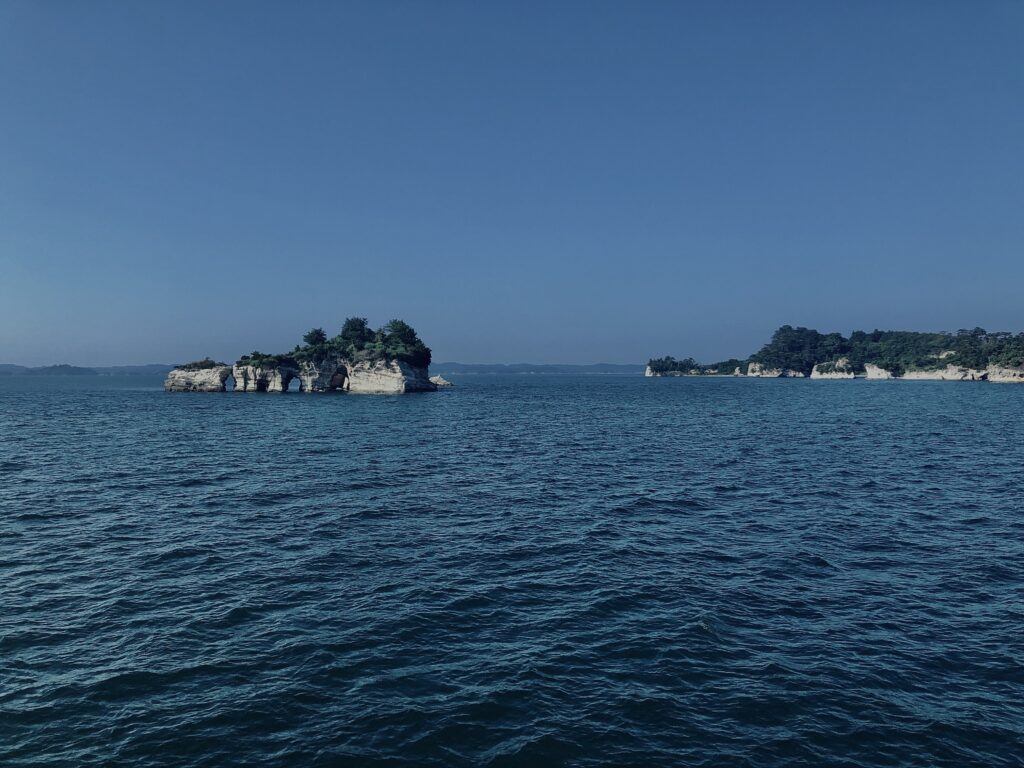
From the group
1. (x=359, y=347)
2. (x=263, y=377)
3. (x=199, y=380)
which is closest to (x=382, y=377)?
(x=359, y=347)

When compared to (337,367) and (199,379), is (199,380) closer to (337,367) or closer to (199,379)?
(199,379)

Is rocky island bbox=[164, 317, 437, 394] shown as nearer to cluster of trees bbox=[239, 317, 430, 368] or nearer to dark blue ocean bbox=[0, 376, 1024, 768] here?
cluster of trees bbox=[239, 317, 430, 368]

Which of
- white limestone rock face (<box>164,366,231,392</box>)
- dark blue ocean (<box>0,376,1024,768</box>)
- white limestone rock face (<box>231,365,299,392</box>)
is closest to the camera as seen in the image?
dark blue ocean (<box>0,376,1024,768</box>)

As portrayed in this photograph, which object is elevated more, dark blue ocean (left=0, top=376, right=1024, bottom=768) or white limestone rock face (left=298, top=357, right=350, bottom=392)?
white limestone rock face (left=298, top=357, right=350, bottom=392)

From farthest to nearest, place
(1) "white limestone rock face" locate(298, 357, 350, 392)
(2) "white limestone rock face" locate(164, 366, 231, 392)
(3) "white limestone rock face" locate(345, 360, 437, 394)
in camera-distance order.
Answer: (2) "white limestone rock face" locate(164, 366, 231, 392) → (1) "white limestone rock face" locate(298, 357, 350, 392) → (3) "white limestone rock face" locate(345, 360, 437, 394)

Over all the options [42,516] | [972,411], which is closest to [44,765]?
[42,516]

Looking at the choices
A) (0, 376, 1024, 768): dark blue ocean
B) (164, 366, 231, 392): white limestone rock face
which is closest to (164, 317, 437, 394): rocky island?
(164, 366, 231, 392): white limestone rock face

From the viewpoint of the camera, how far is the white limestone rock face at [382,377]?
14662 cm

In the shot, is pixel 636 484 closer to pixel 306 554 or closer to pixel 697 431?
pixel 306 554

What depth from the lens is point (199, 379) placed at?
158 m

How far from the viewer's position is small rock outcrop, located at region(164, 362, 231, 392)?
157 m

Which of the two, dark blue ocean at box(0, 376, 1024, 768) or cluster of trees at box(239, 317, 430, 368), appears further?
cluster of trees at box(239, 317, 430, 368)

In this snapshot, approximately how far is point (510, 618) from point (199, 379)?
163m

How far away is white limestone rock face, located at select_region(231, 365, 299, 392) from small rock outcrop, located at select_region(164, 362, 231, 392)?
3.17 m
